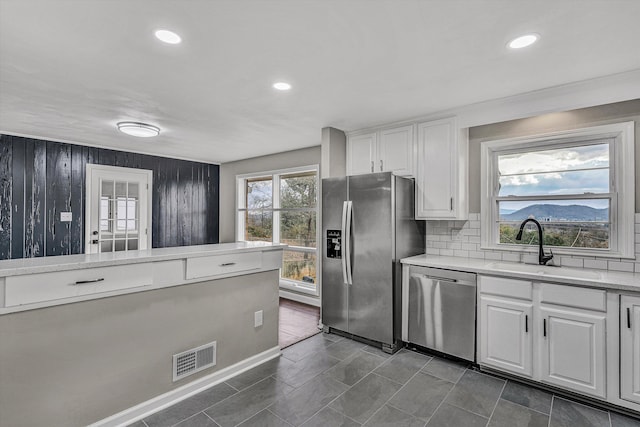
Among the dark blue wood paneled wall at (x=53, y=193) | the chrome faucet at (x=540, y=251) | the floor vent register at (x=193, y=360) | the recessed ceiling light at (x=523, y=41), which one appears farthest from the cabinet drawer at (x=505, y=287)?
the dark blue wood paneled wall at (x=53, y=193)

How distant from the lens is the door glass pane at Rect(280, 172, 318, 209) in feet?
16.6

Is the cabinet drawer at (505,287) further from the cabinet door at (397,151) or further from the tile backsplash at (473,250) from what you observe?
the cabinet door at (397,151)

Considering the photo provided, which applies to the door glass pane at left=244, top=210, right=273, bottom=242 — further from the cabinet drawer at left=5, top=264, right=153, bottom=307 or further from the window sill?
the cabinet drawer at left=5, top=264, right=153, bottom=307

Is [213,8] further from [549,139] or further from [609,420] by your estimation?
[609,420]

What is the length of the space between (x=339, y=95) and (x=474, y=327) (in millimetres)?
2366

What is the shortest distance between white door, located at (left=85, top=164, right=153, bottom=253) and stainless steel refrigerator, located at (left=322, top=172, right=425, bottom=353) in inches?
139

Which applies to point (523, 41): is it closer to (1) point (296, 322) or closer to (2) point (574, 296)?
(2) point (574, 296)

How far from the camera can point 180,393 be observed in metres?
2.31

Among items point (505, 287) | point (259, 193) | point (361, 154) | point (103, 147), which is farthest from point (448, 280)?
point (103, 147)

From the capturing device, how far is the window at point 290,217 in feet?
16.6

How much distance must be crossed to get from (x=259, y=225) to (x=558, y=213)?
4468 millimetres

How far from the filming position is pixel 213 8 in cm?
164

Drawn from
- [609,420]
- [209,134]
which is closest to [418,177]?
[609,420]

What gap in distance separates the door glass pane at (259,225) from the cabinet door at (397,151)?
8.62ft
